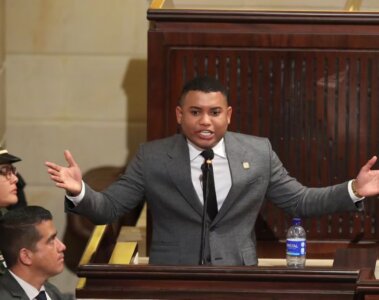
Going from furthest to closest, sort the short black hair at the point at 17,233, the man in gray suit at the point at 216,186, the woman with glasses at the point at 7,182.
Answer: the man in gray suit at the point at 216,186 < the woman with glasses at the point at 7,182 < the short black hair at the point at 17,233

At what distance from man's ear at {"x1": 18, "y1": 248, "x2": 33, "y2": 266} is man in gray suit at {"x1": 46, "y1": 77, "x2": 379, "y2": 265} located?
1.32ft

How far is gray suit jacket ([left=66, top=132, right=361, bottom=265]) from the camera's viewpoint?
162 inches

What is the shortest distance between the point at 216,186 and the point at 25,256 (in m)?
0.73

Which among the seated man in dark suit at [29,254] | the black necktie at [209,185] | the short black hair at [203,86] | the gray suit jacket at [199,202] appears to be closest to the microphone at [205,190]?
the black necktie at [209,185]

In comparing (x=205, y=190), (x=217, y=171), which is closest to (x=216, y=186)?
(x=217, y=171)

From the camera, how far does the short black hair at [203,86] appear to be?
162 inches

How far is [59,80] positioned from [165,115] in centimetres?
140

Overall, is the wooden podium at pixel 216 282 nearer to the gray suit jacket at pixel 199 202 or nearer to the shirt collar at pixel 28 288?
the shirt collar at pixel 28 288

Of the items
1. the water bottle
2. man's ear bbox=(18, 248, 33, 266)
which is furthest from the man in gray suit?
man's ear bbox=(18, 248, 33, 266)

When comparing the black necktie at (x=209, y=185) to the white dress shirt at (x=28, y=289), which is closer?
the white dress shirt at (x=28, y=289)

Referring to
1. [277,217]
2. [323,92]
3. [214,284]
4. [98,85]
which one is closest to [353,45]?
[323,92]

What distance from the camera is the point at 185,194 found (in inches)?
162

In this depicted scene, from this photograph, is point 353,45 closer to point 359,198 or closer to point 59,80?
point 359,198

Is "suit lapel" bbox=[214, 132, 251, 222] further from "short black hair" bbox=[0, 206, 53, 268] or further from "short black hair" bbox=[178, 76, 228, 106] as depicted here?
"short black hair" bbox=[0, 206, 53, 268]
